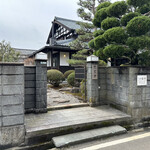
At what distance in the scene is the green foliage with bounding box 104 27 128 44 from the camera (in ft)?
13.5

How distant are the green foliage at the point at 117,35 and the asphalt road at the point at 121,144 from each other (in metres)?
2.88

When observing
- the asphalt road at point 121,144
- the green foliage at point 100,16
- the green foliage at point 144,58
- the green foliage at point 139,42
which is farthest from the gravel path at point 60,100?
the green foliage at point 100,16

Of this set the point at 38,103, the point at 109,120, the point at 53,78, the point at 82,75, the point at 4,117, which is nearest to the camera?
the point at 4,117

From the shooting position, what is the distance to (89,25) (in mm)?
8562

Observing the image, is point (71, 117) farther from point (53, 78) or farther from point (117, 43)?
point (53, 78)

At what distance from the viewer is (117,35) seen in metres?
4.14

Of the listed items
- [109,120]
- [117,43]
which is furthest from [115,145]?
[117,43]

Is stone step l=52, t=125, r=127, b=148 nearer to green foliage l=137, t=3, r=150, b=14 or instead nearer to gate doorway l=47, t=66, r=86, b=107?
gate doorway l=47, t=66, r=86, b=107

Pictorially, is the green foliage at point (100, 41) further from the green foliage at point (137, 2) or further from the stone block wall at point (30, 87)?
the stone block wall at point (30, 87)

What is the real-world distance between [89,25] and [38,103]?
21.3 feet

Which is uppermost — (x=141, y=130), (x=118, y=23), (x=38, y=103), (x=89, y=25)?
(x=89, y=25)

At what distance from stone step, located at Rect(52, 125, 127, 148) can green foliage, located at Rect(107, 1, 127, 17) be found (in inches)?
151

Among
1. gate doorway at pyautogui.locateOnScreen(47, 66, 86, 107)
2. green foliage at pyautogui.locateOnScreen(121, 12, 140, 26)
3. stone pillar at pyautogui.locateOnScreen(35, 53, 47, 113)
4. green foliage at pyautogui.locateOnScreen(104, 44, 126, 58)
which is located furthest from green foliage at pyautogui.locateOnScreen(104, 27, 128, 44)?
stone pillar at pyautogui.locateOnScreen(35, 53, 47, 113)

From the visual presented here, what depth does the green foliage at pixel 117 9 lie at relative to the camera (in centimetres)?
448
